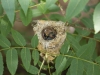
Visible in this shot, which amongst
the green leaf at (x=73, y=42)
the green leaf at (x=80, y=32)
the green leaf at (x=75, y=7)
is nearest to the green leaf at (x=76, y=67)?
the green leaf at (x=73, y=42)

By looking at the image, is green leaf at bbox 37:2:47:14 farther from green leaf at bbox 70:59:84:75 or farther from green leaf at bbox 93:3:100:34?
green leaf at bbox 93:3:100:34

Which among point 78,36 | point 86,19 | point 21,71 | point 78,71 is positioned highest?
point 86,19

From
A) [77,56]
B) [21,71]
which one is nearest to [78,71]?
[77,56]

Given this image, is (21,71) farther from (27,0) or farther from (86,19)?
(27,0)

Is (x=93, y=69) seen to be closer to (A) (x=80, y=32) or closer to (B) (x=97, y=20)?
(B) (x=97, y=20)

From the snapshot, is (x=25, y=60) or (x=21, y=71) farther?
(x=21, y=71)

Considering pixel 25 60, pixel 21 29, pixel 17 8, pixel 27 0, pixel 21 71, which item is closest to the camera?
pixel 27 0
